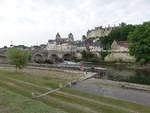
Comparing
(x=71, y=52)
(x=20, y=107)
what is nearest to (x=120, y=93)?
(x=20, y=107)

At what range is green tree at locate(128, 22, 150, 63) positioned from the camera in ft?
144

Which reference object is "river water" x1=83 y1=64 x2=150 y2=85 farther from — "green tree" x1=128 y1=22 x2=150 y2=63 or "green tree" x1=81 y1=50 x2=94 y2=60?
"green tree" x1=81 y1=50 x2=94 y2=60

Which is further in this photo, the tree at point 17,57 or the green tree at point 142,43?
the green tree at point 142,43

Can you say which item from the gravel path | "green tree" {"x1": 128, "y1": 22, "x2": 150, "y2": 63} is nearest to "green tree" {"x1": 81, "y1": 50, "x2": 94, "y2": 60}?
"green tree" {"x1": 128, "y1": 22, "x2": 150, "y2": 63}

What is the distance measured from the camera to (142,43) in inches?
1788

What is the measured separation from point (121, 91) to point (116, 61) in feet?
147

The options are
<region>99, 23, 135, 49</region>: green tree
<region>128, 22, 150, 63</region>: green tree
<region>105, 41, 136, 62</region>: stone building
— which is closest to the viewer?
<region>128, 22, 150, 63</region>: green tree

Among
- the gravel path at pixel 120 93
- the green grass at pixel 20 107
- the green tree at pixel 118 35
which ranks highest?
the green tree at pixel 118 35

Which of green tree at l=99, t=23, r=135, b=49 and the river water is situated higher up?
green tree at l=99, t=23, r=135, b=49

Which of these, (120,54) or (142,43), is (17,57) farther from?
(120,54)

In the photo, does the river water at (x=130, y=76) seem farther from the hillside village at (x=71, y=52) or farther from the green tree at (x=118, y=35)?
the green tree at (x=118, y=35)

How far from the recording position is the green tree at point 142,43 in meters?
43.9

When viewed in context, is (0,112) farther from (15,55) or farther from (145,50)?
(145,50)

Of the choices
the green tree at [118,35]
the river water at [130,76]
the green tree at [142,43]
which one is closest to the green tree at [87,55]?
the green tree at [118,35]
